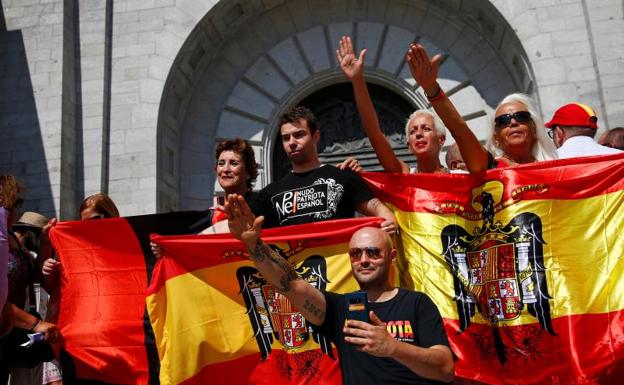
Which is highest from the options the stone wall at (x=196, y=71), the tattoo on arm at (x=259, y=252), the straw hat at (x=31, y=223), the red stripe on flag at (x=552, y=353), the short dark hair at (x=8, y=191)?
the stone wall at (x=196, y=71)

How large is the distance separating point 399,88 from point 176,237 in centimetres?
781

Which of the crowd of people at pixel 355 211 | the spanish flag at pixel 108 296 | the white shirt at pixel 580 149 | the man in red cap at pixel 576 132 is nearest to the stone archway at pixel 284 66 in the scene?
the crowd of people at pixel 355 211

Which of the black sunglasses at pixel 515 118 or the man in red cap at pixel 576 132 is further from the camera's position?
the man in red cap at pixel 576 132

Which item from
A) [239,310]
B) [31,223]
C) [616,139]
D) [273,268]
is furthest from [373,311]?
[31,223]

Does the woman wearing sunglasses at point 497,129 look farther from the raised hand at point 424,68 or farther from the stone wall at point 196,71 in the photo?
the stone wall at point 196,71

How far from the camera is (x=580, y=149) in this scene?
540cm

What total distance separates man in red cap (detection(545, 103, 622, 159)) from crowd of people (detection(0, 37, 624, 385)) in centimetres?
1

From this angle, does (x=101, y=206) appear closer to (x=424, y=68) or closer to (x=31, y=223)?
(x=31, y=223)

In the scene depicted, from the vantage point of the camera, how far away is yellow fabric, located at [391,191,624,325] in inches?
187

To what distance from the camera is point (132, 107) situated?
37.4 ft

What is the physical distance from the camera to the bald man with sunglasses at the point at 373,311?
3.32 metres

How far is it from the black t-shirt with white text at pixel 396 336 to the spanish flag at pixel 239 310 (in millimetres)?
1182

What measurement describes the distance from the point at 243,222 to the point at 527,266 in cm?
246

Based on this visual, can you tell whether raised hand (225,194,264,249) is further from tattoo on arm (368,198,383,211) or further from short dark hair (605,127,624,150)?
short dark hair (605,127,624,150)
